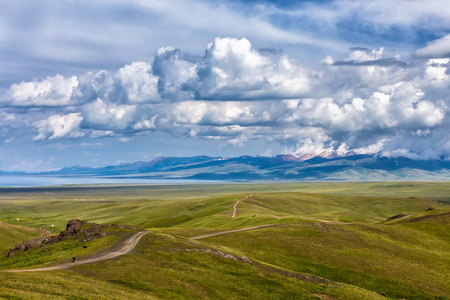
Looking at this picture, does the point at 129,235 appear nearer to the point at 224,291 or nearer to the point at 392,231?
the point at 224,291

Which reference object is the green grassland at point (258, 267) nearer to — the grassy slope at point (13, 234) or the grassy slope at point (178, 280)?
the grassy slope at point (178, 280)

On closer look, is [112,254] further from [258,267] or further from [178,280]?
[258,267]

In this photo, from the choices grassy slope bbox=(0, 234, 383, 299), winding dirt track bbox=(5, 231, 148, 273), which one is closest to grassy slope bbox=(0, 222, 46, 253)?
winding dirt track bbox=(5, 231, 148, 273)

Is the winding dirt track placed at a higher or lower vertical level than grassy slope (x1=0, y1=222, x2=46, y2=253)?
higher

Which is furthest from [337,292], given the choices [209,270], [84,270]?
[84,270]

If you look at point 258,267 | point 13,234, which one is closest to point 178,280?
point 258,267

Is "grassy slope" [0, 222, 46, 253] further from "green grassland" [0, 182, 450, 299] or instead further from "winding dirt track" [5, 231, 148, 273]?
"winding dirt track" [5, 231, 148, 273]

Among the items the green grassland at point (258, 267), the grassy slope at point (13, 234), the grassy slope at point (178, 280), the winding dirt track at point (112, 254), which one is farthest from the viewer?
the grassy slope at point (13, 234)

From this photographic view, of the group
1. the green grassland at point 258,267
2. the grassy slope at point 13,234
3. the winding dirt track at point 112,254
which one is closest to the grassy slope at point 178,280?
the green grassland at point 258,267

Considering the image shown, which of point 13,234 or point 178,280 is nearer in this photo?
point 178,280

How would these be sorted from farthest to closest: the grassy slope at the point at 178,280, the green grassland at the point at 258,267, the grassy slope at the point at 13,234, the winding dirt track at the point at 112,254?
1. the grassy slope at the point at 13,234
2. the winding dirt track at the point at 112,254
3. the green grassland at the point at 258,267
4. the grassy slope at the point at 178,280

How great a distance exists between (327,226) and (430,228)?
30.2 metres

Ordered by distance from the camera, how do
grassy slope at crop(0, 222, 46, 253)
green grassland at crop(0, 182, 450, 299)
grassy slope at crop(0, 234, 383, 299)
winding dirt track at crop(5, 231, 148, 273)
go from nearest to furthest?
grassy slope at crop(0, 234, 383, 299) < green grassland at crop(0, 182, 450, 299) < winding dirt track at crop(5, 231, 148, 273) < grassy slope at crop(0, 222, 46, 253)

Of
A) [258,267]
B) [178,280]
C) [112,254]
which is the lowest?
[258,267]
